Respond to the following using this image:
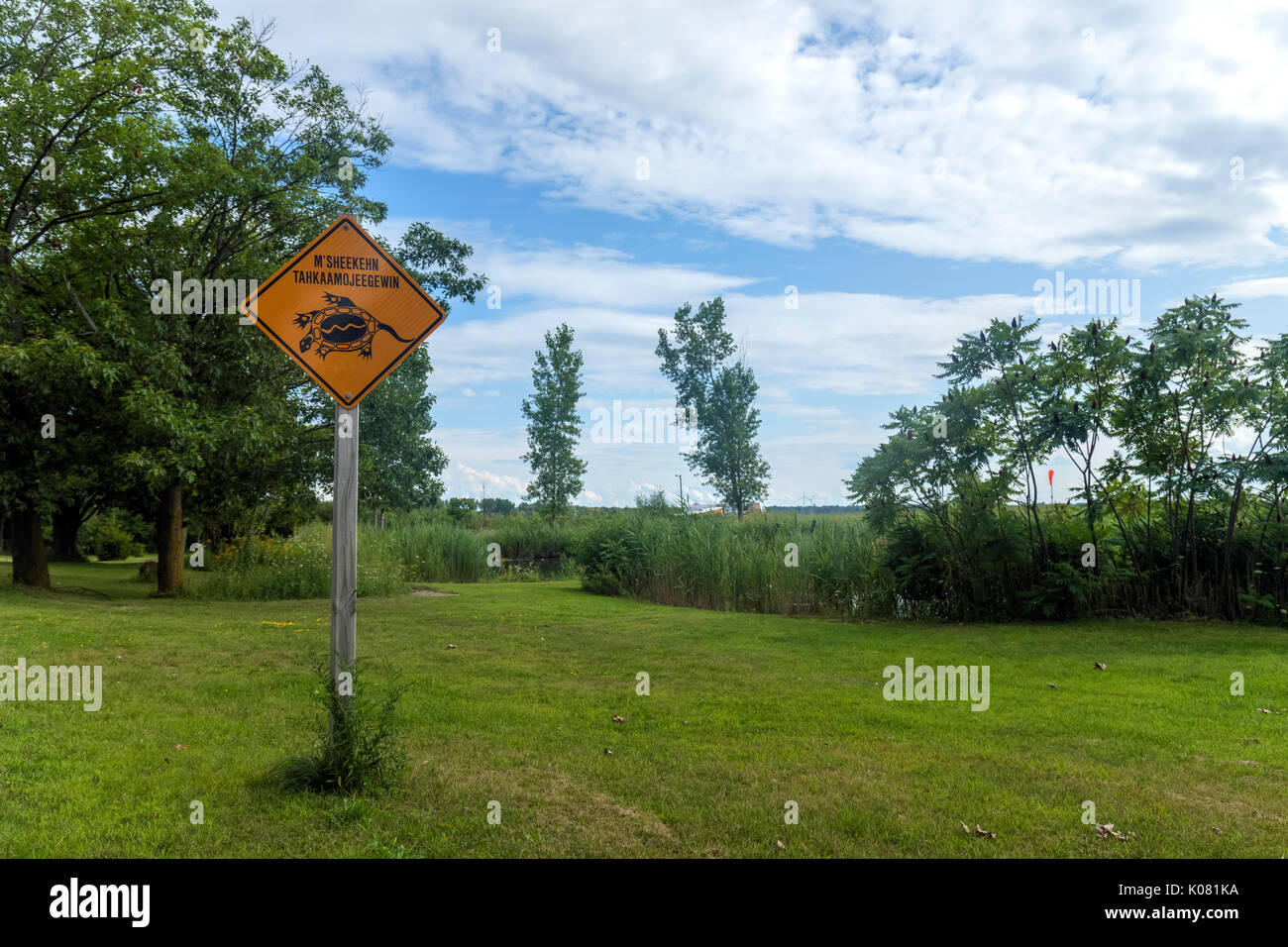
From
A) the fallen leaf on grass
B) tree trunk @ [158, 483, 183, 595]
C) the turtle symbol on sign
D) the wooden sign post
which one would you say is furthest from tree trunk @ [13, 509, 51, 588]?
the fallen leaf on grass

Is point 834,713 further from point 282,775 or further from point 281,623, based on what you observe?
point 281,623

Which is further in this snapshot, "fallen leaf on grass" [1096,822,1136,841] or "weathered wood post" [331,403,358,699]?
"weathered wood post" [331,403,358,699]

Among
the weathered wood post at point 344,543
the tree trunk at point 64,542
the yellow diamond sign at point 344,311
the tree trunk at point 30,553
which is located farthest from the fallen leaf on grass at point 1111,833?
the tree trunk at point 64,542

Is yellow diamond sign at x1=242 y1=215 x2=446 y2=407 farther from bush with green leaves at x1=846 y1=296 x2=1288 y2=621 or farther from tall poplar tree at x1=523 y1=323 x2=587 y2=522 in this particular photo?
tall poplar tree at x1=523 y1=323 x2=587 y2=522

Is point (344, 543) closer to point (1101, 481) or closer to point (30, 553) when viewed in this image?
point (1101, 481)

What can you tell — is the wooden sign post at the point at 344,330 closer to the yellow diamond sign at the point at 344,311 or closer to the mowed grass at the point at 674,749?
the yellow diamond sign at the point at 344,311

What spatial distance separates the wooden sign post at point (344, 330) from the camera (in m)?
4.93

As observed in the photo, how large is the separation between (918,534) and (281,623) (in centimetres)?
997

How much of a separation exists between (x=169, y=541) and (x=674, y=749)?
14956 millimetres

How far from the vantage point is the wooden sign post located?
4.93 m

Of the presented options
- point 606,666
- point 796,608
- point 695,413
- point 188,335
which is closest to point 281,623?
point 606,666

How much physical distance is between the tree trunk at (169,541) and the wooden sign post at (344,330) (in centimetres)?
1411
